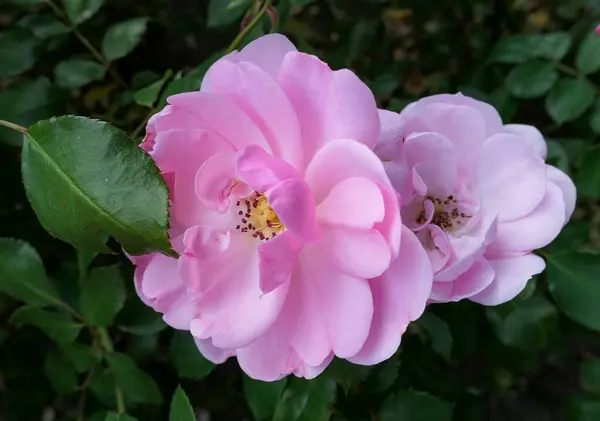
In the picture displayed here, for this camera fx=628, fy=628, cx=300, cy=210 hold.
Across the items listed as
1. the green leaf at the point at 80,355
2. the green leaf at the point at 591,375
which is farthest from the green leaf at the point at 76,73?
Result: the green leaf at the point at 591,375

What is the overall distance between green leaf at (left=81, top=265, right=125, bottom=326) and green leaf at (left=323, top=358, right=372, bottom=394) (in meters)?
0.19

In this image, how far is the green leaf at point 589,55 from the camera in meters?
0.62

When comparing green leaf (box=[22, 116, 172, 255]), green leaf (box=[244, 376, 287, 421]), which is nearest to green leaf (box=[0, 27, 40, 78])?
green leaf (box=[22, 116, 172, 255])

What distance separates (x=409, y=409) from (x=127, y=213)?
36cm

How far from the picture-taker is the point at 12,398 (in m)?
0.69

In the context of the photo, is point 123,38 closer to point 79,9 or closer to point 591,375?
point 79,9

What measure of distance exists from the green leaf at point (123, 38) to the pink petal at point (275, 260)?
0.36m

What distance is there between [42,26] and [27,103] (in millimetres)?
79

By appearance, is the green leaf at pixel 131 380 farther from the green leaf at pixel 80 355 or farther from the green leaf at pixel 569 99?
the green leaf at pixel 569 99

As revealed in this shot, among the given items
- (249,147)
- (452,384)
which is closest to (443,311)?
(452,384)

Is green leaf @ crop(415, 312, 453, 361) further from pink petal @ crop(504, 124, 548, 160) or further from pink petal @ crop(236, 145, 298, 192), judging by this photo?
pink petal @ crop(236, 145, 298, 192)

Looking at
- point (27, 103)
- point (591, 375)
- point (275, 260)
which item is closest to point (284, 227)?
point (275, 260)

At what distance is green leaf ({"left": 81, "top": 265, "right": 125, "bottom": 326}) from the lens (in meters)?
0.56

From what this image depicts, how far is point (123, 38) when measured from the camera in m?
0.60
